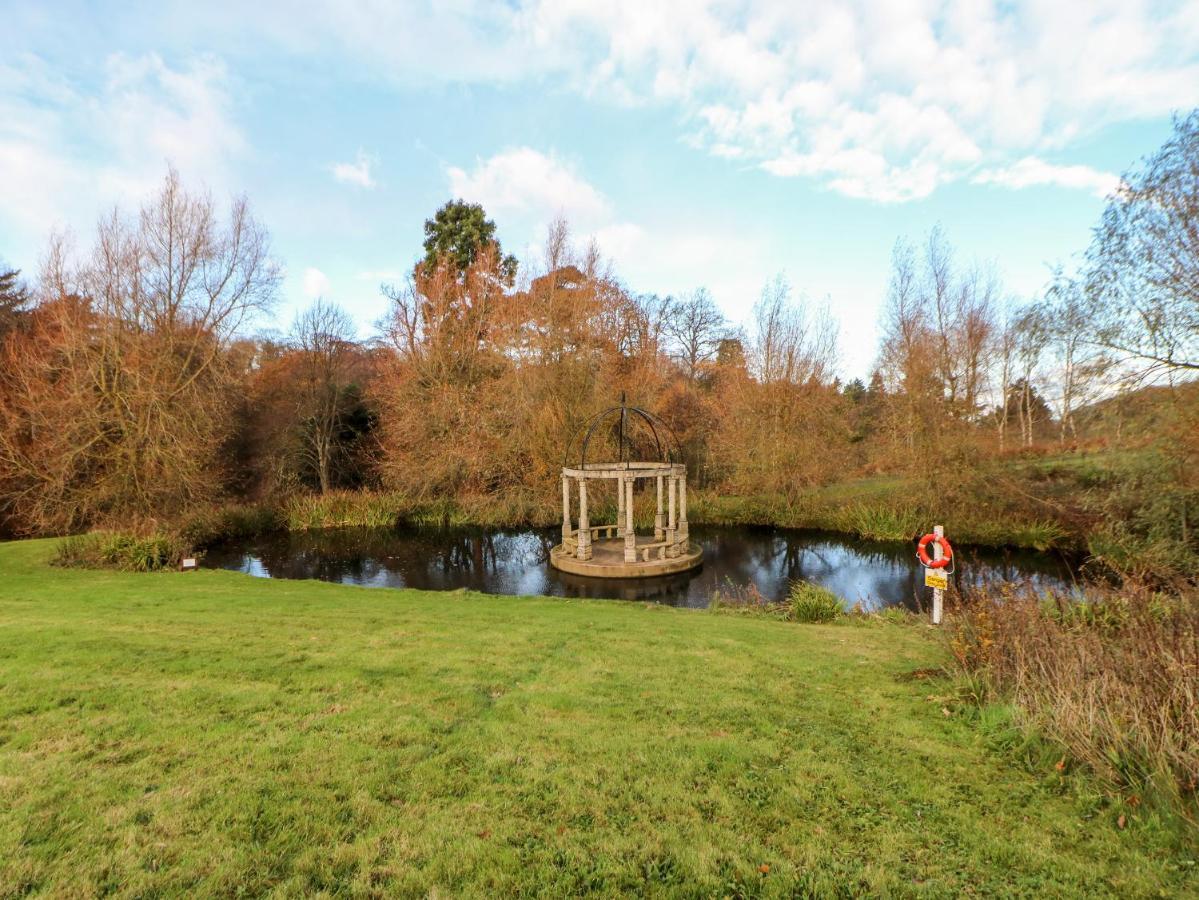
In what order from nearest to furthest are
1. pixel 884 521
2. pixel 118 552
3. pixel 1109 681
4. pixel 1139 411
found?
pixel 1109 681, pixel 1139 411, pixel 118 552, pixel 884 521

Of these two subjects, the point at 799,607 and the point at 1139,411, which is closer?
the point at 799,607

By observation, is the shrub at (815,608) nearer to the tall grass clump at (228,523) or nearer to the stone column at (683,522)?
the stone column at (683,522)

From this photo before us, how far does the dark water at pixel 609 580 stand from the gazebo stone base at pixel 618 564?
0.23 metres

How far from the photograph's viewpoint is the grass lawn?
2408mm

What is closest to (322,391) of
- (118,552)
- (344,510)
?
(344,510)

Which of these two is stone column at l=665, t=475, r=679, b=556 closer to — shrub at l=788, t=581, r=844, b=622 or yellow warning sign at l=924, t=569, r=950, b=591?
shrub at l=788, t=581, r=844, b=622

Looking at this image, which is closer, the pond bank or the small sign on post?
the small sign on post

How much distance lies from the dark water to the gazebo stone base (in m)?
0.23

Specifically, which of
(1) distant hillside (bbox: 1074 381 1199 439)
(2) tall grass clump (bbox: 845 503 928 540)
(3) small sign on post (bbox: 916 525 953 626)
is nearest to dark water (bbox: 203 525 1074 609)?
(2) tall grass clump (bbox: 845 503 928 540)

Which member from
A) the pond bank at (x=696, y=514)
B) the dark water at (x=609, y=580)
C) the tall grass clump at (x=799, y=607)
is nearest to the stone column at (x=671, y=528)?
the dark water at (x=609, y=580)

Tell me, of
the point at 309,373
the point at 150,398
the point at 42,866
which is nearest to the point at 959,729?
the point at 42,866

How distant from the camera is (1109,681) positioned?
3.65 m

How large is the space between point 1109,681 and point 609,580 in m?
11.2

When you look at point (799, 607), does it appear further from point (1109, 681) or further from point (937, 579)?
point (1109, 681)
